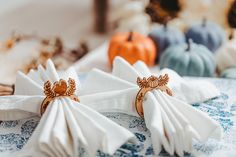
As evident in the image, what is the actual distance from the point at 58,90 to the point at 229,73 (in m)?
0.61

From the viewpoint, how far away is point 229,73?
4.18ft

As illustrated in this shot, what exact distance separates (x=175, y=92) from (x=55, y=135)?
31 cm

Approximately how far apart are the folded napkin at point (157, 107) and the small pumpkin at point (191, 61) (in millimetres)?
326

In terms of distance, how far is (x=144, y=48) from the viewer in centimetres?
144

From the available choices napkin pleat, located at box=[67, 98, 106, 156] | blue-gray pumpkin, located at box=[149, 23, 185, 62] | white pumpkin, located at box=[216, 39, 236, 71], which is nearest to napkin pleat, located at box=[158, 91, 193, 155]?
napkin pleat, located at box=[67, 98, 106, 156]

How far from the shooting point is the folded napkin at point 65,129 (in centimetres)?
75

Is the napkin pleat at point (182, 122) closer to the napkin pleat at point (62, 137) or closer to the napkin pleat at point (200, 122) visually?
the napkin pleat at point (200, 122)

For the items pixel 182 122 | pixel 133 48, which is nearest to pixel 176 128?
pixel 182 122

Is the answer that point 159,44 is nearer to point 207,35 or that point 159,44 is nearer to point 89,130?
point 207,35

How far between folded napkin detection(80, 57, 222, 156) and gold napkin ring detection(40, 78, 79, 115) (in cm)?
4

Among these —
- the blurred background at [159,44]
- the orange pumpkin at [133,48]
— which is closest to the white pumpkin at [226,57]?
the blurred background at [159,44]

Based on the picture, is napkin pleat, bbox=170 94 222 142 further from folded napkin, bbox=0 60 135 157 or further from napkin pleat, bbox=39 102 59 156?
napkin pleat, bbox=39 102 59 156

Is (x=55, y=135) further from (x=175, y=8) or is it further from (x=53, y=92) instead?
(x=175, y=8)

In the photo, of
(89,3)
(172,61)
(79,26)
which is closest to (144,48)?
(172,61)
